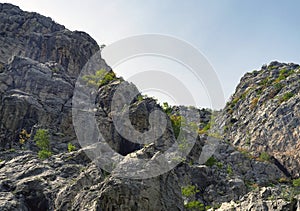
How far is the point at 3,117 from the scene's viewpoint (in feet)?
163

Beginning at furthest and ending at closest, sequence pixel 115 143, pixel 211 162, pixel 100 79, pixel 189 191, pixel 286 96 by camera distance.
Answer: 1. pixel 286 96
2. pixel 100 79
3. pixel 211 162
4. pixel 115 143
5. pixel 189 191

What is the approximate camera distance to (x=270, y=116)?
74500mm

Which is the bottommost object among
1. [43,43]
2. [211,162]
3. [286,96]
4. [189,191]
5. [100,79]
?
[189,191]

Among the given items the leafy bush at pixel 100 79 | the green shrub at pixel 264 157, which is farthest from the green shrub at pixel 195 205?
the leafy bush at pixel 100 79

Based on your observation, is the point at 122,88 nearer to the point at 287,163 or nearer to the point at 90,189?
the point at 287,163

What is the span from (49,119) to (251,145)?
4012 cm

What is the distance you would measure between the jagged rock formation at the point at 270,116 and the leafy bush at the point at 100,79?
97.1ft

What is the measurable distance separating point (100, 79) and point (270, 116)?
110ft

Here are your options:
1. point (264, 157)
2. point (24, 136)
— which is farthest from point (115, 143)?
point (264, 157)

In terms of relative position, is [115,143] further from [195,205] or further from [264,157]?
[264,157]

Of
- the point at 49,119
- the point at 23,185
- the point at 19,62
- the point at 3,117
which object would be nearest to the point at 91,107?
the point at 49,119

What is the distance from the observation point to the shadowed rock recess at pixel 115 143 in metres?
25.2

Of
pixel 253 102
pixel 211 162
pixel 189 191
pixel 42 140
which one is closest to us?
pixel 189 191

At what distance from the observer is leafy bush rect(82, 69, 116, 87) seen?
6464 cm
